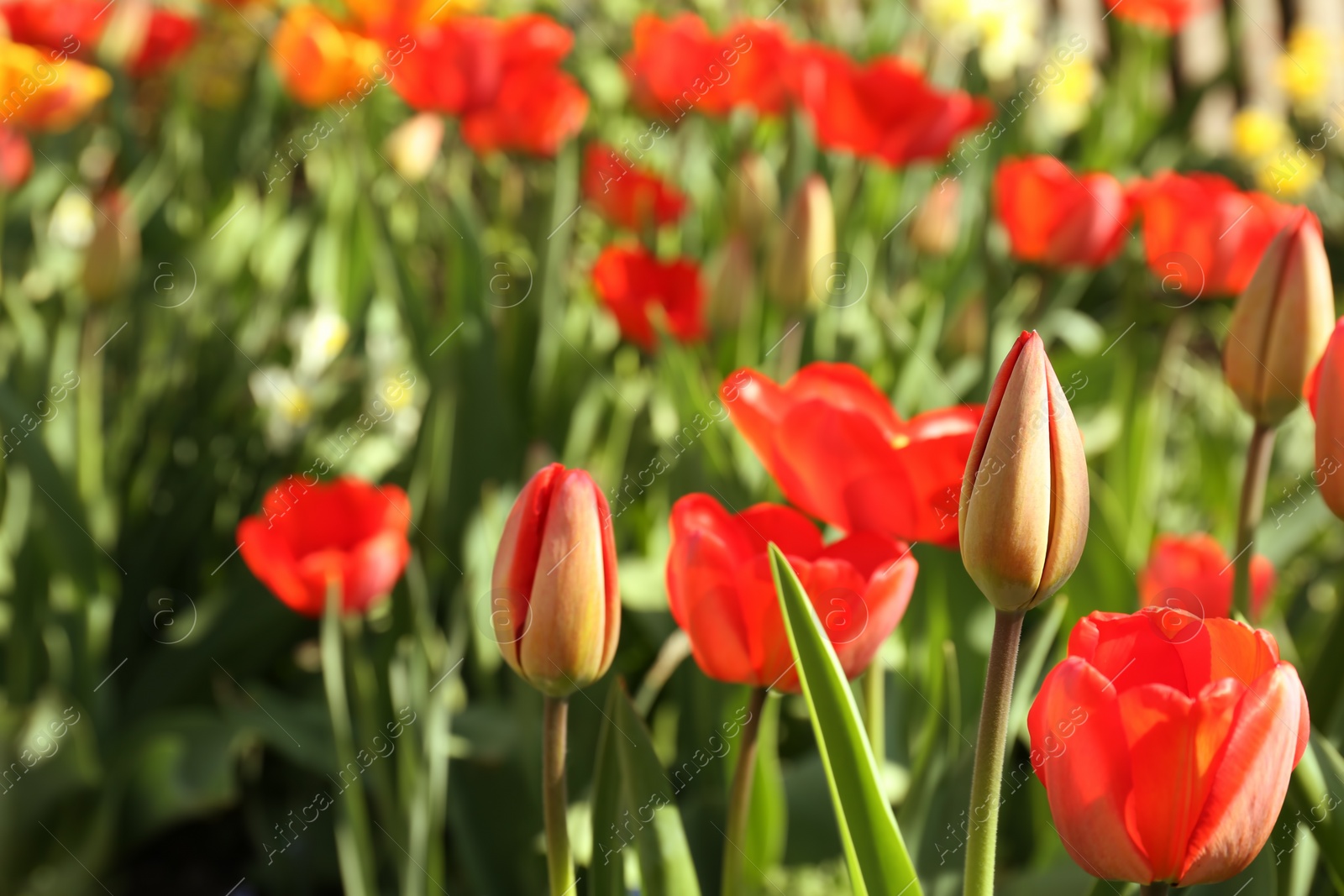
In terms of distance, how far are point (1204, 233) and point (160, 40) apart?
176 centimetres

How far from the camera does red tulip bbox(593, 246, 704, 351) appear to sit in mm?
1202

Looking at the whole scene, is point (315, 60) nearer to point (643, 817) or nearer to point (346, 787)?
point (346, 787)

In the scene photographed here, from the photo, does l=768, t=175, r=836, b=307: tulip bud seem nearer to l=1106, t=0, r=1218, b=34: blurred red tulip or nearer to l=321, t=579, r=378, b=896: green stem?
l=321, t=579, r=378, b=896: green stem

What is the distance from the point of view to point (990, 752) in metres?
0.42

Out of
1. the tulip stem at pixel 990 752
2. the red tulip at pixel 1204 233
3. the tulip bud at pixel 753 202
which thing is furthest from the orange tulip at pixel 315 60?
the tulip stem at pixel 990 752

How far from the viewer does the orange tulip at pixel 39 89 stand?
1661 mm

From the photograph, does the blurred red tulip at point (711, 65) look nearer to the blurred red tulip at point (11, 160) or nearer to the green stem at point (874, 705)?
the blurred red tulip at point (11, 160)

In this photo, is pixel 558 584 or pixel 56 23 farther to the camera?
pixel 56 23

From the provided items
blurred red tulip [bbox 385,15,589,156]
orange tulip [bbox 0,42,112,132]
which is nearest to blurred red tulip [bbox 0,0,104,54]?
orange tulip [bbox 0,42,112,132]

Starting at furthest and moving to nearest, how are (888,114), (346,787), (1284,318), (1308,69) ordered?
(1308,69) < (888,114) < (346,787) < (1284,318)

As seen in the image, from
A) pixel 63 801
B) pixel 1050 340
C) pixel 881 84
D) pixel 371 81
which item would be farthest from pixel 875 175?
pixel 63 801

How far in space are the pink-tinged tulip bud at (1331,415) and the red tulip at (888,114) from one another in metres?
0.87

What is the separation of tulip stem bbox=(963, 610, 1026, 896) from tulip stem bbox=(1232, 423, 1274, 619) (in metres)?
0.31

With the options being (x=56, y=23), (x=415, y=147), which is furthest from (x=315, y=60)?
(x=56, y=23)
